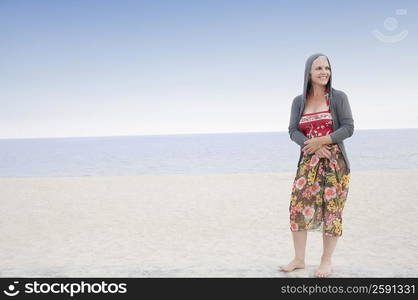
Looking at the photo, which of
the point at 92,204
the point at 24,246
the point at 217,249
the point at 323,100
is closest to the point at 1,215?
the point at 92,204

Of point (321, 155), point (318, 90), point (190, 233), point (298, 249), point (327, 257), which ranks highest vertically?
point (190, 233)

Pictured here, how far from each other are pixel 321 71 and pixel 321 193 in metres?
1.04

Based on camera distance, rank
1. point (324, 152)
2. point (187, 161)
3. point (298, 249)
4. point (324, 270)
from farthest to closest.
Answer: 1. point (187, 161)
2. point (298, 249)
3. point (324, 270)
4. point (324, 152)

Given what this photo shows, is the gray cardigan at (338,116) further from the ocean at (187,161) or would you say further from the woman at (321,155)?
the ocean at (187,161)

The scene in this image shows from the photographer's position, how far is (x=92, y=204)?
35.2ft

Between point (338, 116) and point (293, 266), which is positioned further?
point (293, 266)

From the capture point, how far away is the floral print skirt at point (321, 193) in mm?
3367

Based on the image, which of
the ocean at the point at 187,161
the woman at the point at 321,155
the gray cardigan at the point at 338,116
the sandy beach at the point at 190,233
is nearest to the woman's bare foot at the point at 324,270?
the woman at the point at 321,155

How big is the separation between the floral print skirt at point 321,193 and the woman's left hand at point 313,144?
90mm

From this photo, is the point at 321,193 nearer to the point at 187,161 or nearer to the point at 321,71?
the point at 321,71

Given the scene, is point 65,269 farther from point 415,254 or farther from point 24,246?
point 415,254

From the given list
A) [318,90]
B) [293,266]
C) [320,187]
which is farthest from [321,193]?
[318,90]

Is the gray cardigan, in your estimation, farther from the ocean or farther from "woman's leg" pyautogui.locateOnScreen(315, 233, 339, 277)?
the ocean

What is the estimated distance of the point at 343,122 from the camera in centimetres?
333
